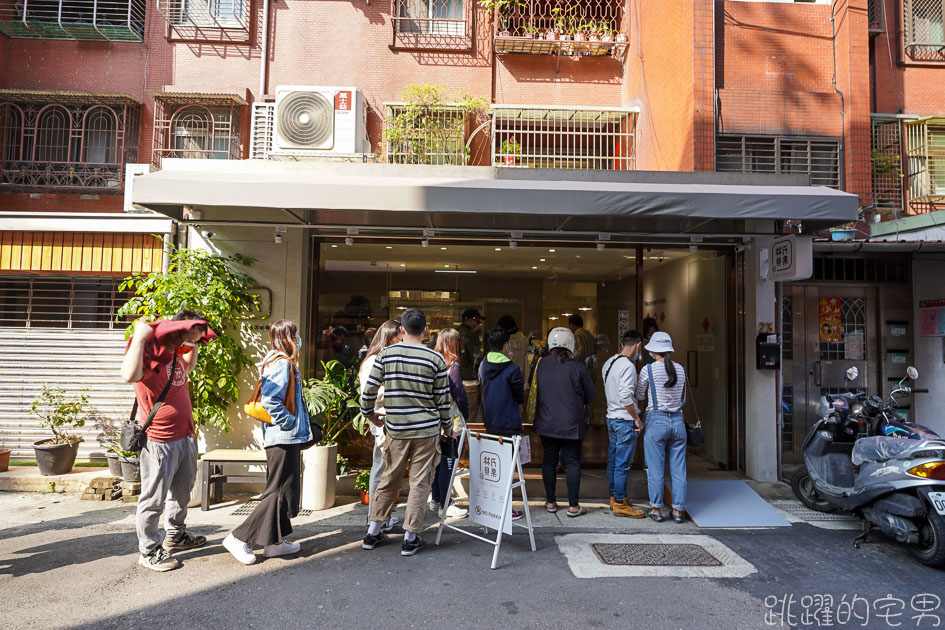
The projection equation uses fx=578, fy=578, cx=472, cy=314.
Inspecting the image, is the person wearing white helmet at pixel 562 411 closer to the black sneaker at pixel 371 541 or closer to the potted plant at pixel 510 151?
the black sneaker at pixel 371 541

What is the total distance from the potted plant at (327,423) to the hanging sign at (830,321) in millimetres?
6988

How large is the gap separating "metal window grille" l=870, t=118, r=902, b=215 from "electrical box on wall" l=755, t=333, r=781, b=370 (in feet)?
15.4

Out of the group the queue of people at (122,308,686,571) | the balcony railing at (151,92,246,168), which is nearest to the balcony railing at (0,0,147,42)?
the balcony railing at (151,92,246,168)

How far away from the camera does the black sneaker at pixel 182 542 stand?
486 cm

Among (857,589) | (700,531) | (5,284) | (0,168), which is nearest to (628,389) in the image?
(700,531)

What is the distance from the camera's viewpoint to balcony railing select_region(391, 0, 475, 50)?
10570 millimetres

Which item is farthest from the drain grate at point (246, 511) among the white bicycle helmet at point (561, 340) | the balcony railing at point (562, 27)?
the balcony railing at point (562, 27)

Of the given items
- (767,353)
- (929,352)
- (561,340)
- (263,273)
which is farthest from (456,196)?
(929,352)

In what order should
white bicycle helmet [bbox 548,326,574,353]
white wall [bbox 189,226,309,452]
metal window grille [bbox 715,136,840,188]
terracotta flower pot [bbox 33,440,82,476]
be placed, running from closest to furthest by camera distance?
white bicycle helmet [bbox 548,326,574,353] → terracotta flower pot [bbox 33,440,82,476] → white wall [bbox 189,226,309,452] → metal window grille [bbox 715,136,840,188]

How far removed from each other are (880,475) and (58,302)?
995 centimetres

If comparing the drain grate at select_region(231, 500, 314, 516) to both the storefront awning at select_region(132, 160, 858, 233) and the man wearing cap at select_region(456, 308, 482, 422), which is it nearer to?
the man wearing cap at select_region(456, 308, 482, 422)

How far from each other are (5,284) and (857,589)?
10403mm

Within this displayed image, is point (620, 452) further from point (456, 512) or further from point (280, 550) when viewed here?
point (280, 550)

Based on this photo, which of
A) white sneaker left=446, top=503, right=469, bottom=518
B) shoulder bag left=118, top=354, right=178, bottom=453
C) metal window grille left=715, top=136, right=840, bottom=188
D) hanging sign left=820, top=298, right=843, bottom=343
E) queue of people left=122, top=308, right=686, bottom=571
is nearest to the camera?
shoulder bag left=118, top=354, right=178, bottom=453
